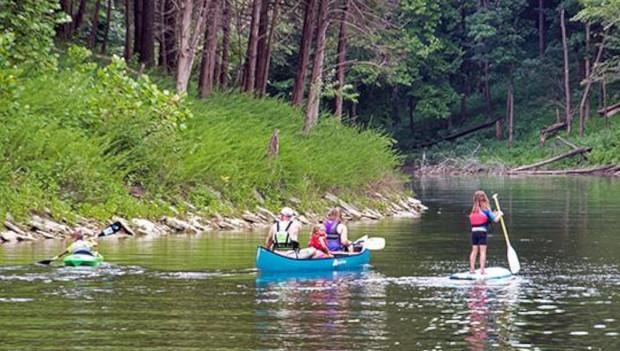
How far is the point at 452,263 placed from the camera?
88.0ft

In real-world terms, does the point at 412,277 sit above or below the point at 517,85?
below

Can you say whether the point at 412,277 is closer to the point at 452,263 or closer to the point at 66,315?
the point at 452,263

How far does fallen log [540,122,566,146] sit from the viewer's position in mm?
83375

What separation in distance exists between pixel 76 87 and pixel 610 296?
701 inches

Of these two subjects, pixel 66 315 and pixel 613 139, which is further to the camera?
pixel 613 139

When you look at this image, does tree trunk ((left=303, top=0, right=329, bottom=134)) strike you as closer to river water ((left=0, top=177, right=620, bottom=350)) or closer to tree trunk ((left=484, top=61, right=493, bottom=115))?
river water ((left=0, top=177, right=620, bottom=350))

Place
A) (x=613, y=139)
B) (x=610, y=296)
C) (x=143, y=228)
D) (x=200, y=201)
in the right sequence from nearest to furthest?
(x=610, y=296) → (x=143, y=228) → (x=200, y=201) → (x=613, y=139)

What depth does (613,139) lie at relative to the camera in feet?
252

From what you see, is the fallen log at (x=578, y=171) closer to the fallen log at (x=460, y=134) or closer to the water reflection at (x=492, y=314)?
the fallen log at (x=460, y=134)

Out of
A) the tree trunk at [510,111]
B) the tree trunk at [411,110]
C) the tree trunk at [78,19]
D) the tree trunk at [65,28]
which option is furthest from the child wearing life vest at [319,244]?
the tree trunk at [411,110]

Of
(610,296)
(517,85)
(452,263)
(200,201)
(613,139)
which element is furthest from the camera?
(517,85)

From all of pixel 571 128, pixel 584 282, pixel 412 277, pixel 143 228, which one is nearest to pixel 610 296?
pixel 584 282

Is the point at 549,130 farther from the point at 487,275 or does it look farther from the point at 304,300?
the point at 304,300

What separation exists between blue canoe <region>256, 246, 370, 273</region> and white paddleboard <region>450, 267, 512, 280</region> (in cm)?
266
